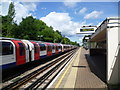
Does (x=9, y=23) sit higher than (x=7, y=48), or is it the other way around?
(x=9, y=23)

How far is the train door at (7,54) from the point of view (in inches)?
378

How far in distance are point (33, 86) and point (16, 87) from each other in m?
0.90

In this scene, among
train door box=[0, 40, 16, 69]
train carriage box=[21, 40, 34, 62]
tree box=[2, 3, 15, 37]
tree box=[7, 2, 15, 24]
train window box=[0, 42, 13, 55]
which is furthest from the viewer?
tree box=[7, 2, 15, 24]

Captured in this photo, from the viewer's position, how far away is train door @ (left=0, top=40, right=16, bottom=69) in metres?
9.61

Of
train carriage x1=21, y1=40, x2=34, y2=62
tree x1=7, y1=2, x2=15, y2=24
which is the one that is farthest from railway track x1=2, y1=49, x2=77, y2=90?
tree x1=7, y1=2, x2=15, y2=24

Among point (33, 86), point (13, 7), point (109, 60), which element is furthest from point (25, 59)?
point (13, 7)

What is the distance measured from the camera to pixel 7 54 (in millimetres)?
10172

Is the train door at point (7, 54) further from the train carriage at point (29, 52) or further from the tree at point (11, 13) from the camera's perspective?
the tree at point (11, 13)

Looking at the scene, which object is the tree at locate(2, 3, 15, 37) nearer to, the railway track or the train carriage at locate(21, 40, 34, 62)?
the train carriage at locate(21, 40, 34, 62)

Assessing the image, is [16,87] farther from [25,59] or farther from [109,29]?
[109,29]

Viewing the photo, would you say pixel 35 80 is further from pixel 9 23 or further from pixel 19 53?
pixel 9 23

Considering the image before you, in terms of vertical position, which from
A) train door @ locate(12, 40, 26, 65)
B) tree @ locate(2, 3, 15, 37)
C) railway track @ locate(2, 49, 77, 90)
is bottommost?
railway track @ locate(2, 49, 77, 90)

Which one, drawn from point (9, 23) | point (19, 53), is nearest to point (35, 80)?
point (19, 53)

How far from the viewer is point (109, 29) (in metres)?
8.46
